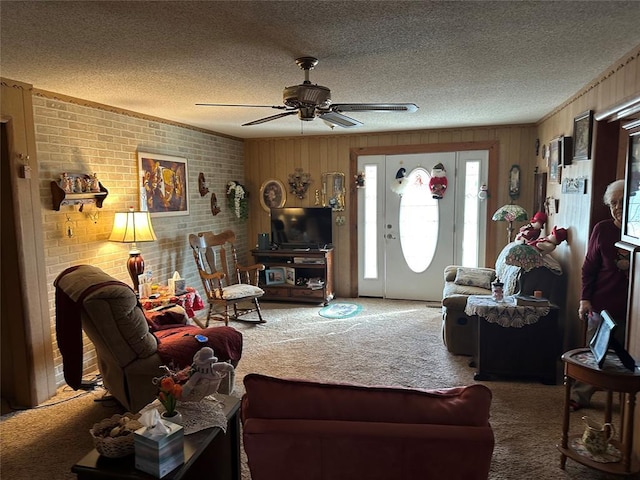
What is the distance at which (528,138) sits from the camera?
5438mm

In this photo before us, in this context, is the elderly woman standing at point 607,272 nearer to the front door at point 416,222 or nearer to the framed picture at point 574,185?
the framed picture at point 574,185

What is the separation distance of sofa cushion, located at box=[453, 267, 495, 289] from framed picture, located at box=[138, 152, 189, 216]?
10.4 ft

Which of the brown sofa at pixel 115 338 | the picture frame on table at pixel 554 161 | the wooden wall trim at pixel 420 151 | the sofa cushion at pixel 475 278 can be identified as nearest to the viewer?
the brown sofa at pixel 115 338

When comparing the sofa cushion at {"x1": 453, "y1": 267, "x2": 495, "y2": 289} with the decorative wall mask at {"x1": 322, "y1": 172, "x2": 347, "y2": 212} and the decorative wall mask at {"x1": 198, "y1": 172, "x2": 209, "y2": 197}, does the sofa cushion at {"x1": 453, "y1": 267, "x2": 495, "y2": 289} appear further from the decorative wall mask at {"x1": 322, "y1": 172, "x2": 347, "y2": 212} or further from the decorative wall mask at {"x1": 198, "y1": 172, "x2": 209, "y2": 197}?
the decorative wall mask at {"x1": 198, "y1": 172, "x2": 209, "y2": 197}

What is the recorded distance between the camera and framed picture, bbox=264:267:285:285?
601cm

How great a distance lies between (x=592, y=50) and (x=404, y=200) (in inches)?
137

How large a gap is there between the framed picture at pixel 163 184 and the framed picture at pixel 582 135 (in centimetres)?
392

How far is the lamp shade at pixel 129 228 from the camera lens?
378cm

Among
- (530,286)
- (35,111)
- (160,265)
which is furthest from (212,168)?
(530,286)

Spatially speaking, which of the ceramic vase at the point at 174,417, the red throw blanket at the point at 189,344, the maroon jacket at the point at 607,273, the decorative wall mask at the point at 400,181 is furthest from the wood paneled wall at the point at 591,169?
the ceramic vase at the point at 174,417

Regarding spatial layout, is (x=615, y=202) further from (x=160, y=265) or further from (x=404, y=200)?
(x=160, y=265)

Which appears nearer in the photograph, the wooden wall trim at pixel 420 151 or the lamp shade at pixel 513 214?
the lamp shade at pixel 513 214

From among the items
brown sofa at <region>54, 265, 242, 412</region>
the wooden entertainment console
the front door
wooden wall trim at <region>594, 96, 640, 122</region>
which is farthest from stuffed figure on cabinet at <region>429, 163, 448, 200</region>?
brown sofa at <region>54, 265, 242, 412</region>

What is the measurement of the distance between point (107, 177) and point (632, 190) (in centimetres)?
394
